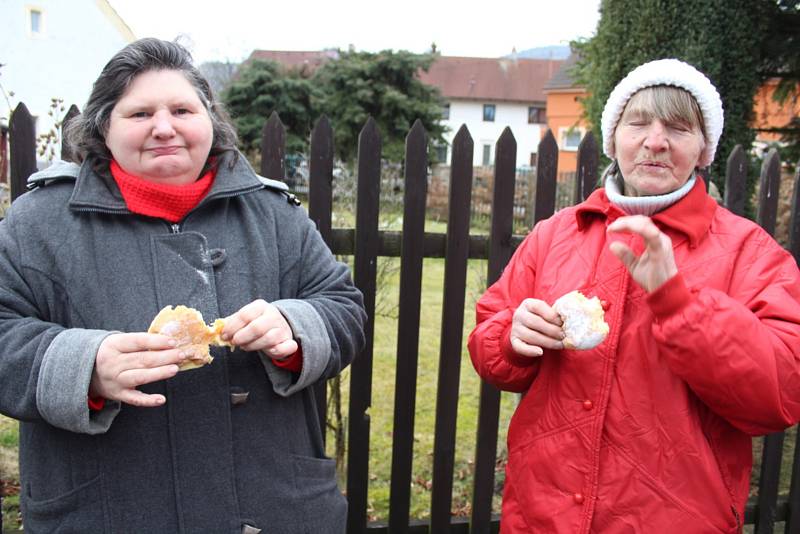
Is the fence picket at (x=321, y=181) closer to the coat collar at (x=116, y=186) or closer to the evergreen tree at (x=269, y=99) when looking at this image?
the coat collar at (x=116, y=186)

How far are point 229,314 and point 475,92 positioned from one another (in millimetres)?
51188

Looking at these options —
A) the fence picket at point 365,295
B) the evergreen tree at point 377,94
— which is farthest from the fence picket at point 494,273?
the evergreen tree at point 377,94

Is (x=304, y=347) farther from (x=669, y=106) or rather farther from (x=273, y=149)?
(x=273, y=149)

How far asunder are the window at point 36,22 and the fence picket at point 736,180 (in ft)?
67.2

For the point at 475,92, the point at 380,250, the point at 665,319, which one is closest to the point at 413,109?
the point at 380,250

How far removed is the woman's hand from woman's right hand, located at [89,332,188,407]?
0.13 metres

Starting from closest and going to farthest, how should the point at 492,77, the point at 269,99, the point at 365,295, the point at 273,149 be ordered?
1. the point at 273,149
2. the point at 365,295
3. the point at 269,99
4. the point at 492,77

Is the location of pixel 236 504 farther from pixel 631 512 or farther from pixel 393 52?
pixel 393 52

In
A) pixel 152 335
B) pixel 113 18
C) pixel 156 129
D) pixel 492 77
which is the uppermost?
pixel 492 77

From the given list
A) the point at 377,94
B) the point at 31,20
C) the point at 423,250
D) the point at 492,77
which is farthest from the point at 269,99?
the point at 492,77

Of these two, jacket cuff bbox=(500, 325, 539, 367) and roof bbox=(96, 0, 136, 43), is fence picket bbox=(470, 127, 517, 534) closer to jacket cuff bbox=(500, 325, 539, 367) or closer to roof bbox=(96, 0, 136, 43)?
jacket cuff bbox=(500, 325, 539, 367)

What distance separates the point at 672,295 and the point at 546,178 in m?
1.59

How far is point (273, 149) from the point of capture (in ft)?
8.87

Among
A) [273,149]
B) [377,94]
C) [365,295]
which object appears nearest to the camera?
[273,149]
